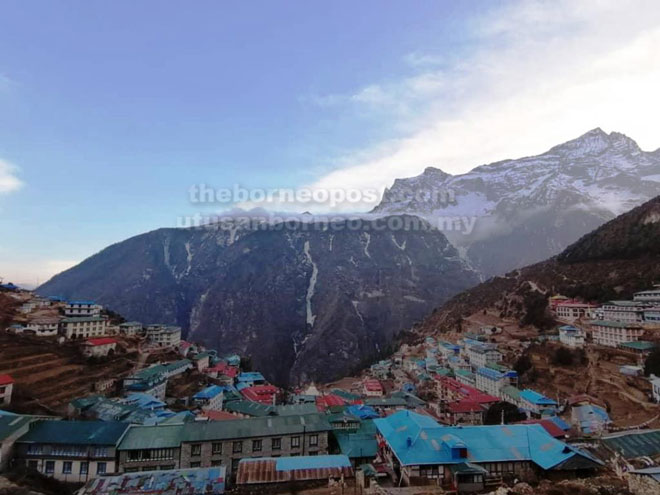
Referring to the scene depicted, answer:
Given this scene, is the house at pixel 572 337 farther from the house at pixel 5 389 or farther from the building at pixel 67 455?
the house at pixel 5 389

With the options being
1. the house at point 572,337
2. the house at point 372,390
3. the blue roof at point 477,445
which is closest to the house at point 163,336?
the house at point 372,390

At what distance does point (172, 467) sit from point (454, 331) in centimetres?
7100

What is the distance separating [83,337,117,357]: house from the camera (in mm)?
51341

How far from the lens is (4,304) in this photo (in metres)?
59.2

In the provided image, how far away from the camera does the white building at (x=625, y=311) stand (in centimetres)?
5034

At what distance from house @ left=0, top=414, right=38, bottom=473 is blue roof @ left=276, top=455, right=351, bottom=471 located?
1464cm

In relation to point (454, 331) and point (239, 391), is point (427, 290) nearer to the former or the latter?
point (454, 331)

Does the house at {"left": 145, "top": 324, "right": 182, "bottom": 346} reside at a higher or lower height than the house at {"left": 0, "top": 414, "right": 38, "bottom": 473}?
higher

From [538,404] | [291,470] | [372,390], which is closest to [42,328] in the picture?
[372,390]

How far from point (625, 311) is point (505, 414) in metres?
23.6

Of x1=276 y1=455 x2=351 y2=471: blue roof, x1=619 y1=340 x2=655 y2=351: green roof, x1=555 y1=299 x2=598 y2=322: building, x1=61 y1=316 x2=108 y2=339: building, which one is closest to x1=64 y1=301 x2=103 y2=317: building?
x1=61 y1=316 x2=108 y2=339: building

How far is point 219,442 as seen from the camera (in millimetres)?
23500

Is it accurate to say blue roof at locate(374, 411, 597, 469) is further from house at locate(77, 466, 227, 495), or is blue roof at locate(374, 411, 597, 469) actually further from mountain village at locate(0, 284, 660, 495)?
house at locate(77, 466, 227, 495)

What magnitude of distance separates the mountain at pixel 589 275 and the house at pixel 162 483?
58.0 meters
